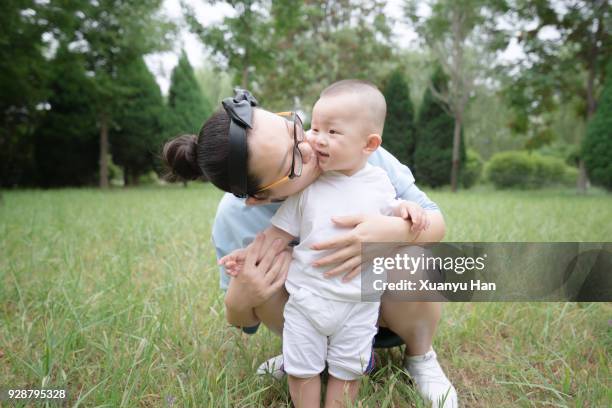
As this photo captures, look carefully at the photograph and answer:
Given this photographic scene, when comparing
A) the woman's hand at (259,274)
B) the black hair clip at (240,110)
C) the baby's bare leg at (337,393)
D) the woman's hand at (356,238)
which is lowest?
the baby's bare leg at (337,393)

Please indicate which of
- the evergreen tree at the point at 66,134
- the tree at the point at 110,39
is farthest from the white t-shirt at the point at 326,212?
the evergreen tree at the point at 66,134

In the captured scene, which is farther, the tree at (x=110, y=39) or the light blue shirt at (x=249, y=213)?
the tree at (x=110, y=39)

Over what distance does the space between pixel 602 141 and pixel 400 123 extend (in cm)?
493

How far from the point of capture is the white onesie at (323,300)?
3.44ft

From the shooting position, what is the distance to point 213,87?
74.0 ft

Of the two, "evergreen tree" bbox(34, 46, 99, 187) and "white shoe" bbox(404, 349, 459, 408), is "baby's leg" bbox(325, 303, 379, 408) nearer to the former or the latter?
"white shoe" bbox(404, 349, 459, 408)

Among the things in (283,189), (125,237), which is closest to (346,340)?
(283,189)

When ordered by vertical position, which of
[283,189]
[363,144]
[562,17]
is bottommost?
[283,189]

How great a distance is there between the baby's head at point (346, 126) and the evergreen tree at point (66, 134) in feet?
32.8

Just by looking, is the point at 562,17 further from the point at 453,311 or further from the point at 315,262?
the point at 315,262

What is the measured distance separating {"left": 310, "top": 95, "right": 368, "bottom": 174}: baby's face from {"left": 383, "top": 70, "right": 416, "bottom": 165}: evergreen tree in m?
11.7

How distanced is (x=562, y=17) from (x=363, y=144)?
11.3 meters

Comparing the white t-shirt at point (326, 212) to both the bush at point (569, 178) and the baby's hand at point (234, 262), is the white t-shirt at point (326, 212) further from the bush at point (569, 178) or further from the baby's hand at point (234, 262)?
the bush at point (569, 178)

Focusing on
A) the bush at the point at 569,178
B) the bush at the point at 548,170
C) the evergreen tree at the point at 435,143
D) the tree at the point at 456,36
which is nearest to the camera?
the tree at the point at 456,36
